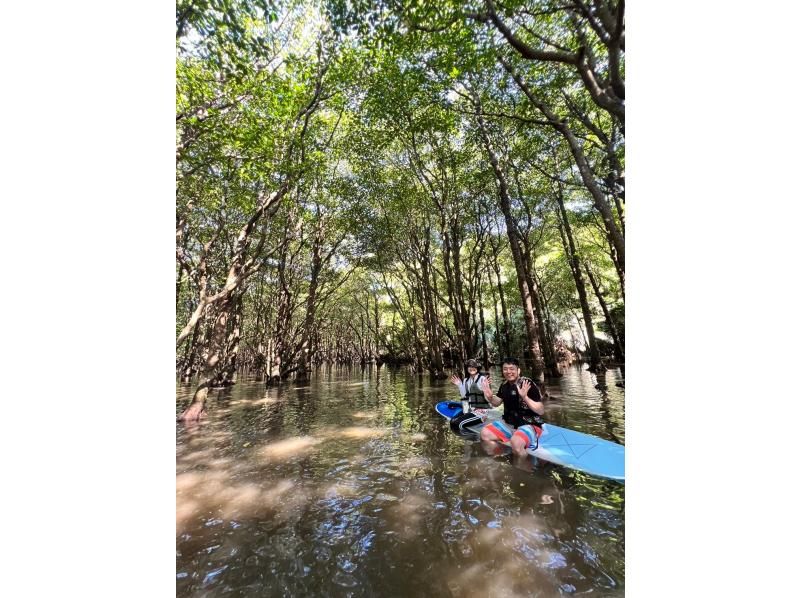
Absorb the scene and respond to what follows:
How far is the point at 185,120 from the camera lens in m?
5.77

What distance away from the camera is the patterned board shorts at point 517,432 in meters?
4.76

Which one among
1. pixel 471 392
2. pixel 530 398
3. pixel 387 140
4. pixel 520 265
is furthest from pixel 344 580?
pixel 387 140

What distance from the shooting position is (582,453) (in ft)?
14.7

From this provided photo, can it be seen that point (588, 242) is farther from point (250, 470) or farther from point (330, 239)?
point (250, 470)

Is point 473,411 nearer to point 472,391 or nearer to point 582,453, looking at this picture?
point 472,391

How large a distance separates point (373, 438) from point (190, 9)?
22.3 ft

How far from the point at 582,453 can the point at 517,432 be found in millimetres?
807

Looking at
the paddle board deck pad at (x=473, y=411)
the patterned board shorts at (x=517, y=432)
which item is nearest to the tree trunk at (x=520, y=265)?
the paddle board deck pad at (x=473, y=411)

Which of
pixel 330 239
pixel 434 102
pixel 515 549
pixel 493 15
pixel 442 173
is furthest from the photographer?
pixel 330 239

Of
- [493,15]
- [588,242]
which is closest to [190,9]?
[493,15]

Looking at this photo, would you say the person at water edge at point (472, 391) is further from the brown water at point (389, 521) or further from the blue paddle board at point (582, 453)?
the blue paddle board at point (582, 453)

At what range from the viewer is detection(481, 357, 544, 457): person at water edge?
4781mm

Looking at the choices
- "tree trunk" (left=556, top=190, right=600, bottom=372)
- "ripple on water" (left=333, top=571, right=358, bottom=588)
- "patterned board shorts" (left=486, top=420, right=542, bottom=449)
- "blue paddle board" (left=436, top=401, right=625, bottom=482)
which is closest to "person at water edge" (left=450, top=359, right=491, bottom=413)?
"patterned board shorts" (left=486, top=420, right=542, bottom=449)
